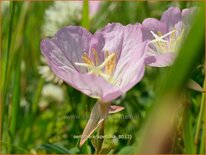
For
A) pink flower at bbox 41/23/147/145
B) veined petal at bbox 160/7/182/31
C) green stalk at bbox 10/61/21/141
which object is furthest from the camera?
green stalk at bbox 10/61/21/141

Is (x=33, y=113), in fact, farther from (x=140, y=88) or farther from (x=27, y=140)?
(x=140, y=88)

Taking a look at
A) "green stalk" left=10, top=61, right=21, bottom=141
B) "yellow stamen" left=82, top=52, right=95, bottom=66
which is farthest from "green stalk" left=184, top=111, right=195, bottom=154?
"green stalk" left=10, top=61, right=21, bottom=141

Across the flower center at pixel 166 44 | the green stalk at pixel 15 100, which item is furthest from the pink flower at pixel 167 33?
the green stalk at pixel 15 100

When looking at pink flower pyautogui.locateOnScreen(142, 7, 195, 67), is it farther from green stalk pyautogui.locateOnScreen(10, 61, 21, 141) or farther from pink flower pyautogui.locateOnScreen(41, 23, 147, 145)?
green stalk pyautogui.locateOnScreen(10, 61, 21, 141)

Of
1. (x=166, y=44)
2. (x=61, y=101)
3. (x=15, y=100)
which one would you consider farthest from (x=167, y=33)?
(x=61, y=101)

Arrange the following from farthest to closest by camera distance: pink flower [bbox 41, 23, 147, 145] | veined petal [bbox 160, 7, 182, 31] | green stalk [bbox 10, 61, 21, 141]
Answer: green stalk [bbox 10, 61, 21, 141], veined petal [bbox 160, 7, 182, 31], pink flower [bbox 41, 23, 147, 145]

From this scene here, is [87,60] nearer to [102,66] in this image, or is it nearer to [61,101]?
[102,66]

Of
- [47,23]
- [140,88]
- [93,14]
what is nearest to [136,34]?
[140,88]

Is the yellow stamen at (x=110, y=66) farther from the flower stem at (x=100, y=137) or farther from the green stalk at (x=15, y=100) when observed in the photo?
the green stalk at (x=15, y=100)
